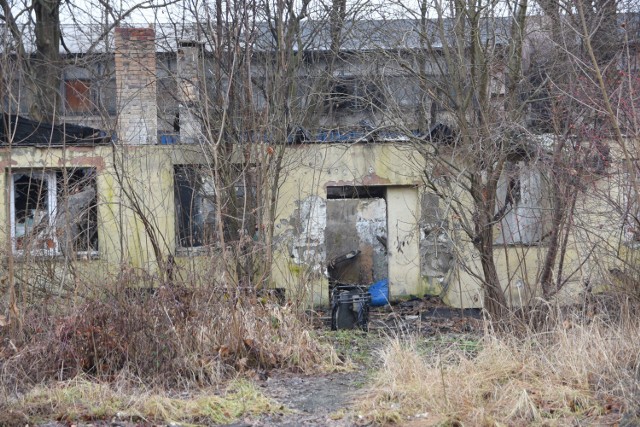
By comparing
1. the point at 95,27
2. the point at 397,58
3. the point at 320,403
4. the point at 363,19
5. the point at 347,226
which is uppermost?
the point at 95,27

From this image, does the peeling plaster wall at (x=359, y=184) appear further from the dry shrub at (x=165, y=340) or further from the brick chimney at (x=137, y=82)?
the dry shrub at (x=165, y=340)

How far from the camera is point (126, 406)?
7.48 m

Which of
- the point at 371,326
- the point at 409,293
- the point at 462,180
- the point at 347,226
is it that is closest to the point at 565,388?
the point at 462,180

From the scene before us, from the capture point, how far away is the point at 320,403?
7.86m

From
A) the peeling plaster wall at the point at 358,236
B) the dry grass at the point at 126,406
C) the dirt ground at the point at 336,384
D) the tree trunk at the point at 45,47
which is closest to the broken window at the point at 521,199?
the dirt ground at the point at 336,384

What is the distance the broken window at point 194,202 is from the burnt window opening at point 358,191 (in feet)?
9.41

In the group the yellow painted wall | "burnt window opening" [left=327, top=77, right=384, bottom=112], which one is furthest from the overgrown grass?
the yellow painted wall

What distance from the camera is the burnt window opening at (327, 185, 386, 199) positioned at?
1630 centimetres

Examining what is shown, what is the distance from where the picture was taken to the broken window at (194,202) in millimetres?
14539

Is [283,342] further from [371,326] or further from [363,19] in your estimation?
[363,19]

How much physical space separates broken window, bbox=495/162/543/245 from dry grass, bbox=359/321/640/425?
107 inches

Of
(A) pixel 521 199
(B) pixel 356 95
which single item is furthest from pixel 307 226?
(A) pixel 521 199

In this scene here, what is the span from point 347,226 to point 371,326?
7125 millimetres

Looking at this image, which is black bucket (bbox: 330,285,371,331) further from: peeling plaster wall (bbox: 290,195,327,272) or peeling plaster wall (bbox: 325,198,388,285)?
peeling plaster wall (bbox: 325,198,388,285)
